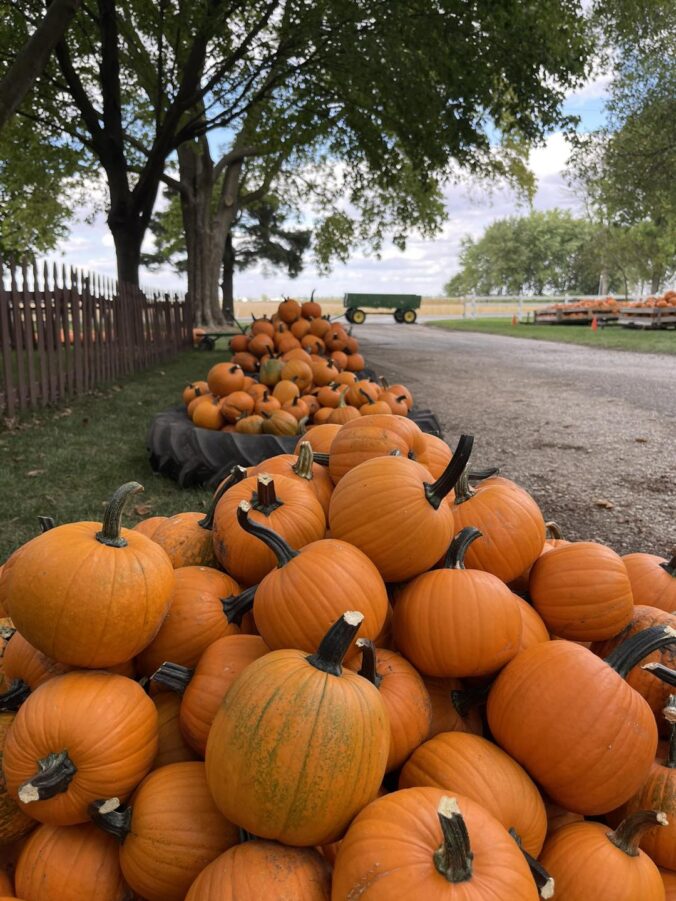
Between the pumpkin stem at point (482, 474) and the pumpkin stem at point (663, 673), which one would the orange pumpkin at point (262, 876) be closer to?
the pumpkin stem at point (663, 673)

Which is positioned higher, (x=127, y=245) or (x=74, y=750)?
(x=127, y=245)

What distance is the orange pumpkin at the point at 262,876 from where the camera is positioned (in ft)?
3.17

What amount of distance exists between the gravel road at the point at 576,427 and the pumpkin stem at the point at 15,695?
3.56 m

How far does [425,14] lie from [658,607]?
12.4 meters

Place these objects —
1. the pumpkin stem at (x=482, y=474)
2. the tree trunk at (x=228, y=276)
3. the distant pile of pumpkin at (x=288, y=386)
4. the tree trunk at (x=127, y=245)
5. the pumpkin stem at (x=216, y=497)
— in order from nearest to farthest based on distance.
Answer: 1. the pumpkin stem at (x=216, y=497)
2. the pumpkin stem at (x=482, y=474)
3. the distant pile of pumpkin at (x=288, y=386)
4. the tree trunk at (x=127, y=245)
5. the tree trunk at (x=228, y=276)

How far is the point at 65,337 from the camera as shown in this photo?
356 inches

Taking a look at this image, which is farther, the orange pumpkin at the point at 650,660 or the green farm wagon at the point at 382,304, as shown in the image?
the green farm wagon at the point at 382,304

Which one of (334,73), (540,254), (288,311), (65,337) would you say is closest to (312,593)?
(288,311)

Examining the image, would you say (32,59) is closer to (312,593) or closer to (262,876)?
(312,593)

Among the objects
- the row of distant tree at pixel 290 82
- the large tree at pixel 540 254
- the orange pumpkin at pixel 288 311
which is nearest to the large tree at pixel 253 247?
the row of distant tree at pixel 290 82

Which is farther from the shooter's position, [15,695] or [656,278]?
[656,278]

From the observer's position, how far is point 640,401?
931 cm

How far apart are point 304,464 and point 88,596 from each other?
0.91 metres

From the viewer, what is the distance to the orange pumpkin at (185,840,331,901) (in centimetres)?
97
